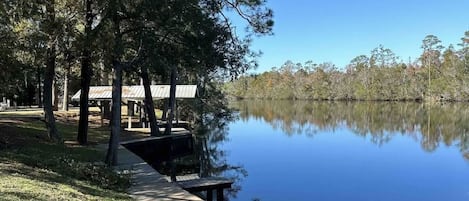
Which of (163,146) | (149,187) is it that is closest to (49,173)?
(149,187)

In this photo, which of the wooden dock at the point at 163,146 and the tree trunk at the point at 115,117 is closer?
the tree trunk at the point at 115,117

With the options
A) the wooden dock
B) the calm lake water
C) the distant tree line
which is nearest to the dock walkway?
the calm lake water

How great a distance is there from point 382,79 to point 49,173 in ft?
268

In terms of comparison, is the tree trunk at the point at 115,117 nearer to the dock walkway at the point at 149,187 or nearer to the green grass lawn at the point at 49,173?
the dock walkway at the point at 149,187

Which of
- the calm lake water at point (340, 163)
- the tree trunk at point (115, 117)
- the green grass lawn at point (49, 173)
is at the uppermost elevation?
the tree trunk at point (115, 117)

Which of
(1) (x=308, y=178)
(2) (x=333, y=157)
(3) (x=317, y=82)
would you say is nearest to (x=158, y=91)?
(2) (x=333, y=157)

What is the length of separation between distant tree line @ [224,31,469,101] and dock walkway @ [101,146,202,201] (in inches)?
2354

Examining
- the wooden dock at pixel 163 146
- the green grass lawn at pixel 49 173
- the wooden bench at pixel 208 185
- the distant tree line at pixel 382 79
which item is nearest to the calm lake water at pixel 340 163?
Result: the wooden dock at pixel 163 146

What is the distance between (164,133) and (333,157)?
7.70m

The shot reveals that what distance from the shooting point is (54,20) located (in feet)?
36.4

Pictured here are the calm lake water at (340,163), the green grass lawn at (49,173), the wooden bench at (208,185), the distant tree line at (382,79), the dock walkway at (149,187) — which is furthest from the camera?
the distant tree line at (382,79)

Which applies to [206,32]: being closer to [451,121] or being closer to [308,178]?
[308,178]

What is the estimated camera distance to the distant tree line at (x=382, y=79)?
243 feet

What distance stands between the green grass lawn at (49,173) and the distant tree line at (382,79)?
58932 mm
